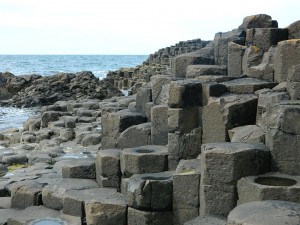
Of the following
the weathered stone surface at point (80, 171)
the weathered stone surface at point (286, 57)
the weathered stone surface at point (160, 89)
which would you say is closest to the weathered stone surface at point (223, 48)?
the weathered stone surface at point (160, 89)

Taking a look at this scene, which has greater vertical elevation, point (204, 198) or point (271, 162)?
point (271, 162)

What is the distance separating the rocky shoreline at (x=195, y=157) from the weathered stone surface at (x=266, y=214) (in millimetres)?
12

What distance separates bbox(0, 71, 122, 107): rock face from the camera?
29.0 meters

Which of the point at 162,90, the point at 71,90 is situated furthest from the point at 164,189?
the point at 71,90

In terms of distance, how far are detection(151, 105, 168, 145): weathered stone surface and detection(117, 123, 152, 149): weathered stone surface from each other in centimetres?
24

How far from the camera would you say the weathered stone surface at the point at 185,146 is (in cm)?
784

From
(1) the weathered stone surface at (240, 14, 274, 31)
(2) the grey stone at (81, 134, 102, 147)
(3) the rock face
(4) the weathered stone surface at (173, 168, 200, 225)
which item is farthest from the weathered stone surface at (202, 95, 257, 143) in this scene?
(3) the rock face

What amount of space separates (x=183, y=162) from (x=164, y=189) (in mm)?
732

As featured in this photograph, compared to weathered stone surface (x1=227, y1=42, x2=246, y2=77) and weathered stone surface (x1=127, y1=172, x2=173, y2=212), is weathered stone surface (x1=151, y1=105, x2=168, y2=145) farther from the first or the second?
weathered stone surface (x1=227, y1=42, x2=246, y2=77)

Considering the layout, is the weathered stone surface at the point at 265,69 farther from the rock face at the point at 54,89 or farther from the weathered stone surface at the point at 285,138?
the rock face at the point at 54,89

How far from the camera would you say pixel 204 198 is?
632 cm

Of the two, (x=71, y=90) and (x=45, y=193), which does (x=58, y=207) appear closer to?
(x=45, y=193)

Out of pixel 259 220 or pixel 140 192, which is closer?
pixel 259 220

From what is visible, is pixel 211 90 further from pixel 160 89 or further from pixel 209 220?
pixel 209 220
